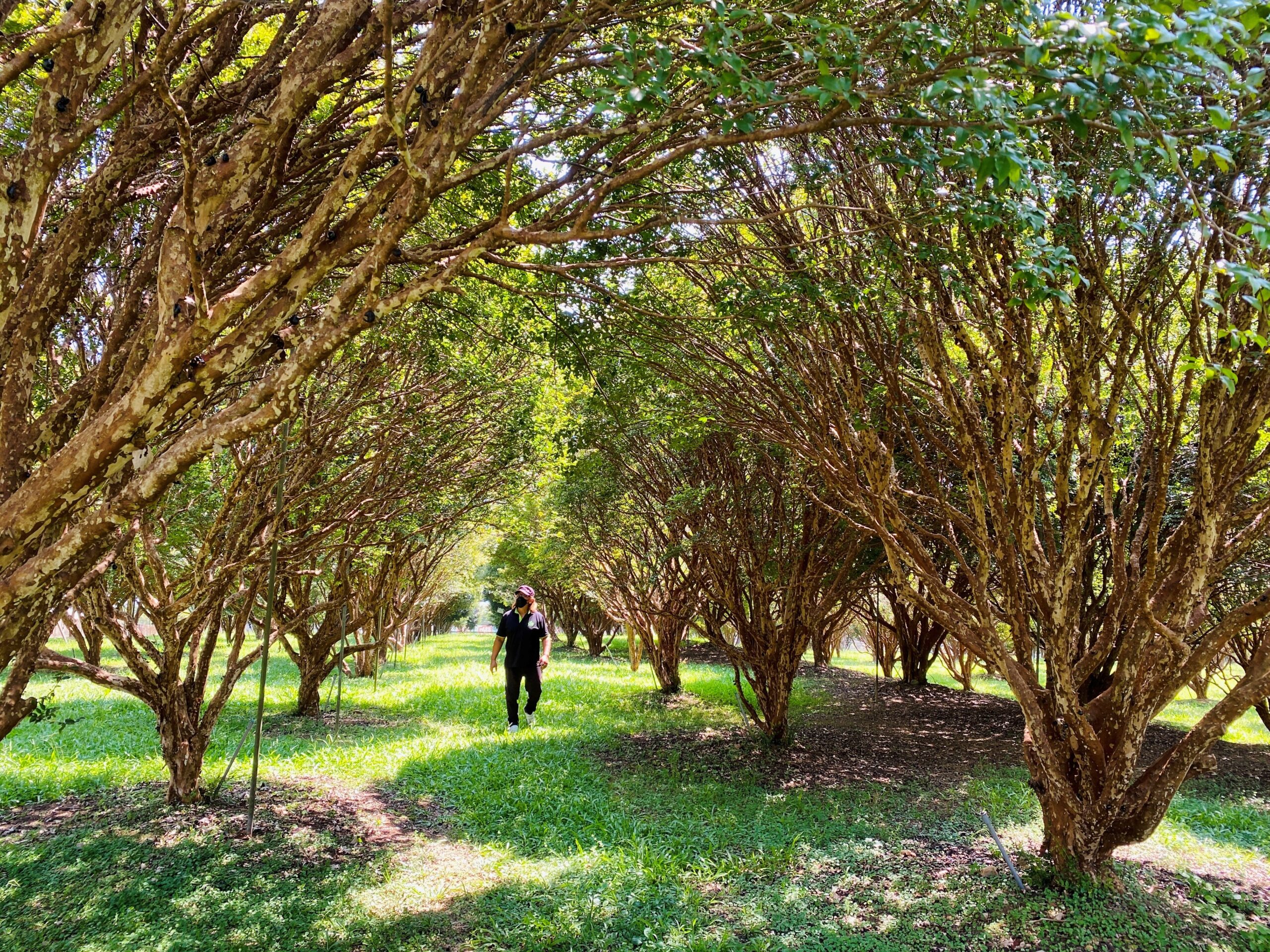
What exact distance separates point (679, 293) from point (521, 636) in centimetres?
495

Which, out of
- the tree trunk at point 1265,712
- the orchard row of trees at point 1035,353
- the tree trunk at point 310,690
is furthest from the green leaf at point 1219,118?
the tree trunk at point 1265,712

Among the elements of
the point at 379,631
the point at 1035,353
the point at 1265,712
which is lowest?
the point at 1265,712

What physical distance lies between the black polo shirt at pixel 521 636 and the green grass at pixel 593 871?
1.46 meters

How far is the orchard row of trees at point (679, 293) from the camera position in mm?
2455

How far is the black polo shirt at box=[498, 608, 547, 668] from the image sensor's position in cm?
941

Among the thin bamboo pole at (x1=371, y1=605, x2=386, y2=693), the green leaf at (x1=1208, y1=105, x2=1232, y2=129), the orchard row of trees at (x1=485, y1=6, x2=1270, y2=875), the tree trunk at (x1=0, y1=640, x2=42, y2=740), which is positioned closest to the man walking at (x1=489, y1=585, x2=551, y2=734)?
the orchard row of trees at (x1=485, y1=6, x2=1270, y2=875)

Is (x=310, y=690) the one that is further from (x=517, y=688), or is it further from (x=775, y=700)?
(x=775, y=700)

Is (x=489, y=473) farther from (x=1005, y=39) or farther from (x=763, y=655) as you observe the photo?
(x=1005, y=39)

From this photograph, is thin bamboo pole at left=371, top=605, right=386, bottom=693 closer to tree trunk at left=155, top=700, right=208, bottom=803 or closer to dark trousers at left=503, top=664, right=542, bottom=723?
dark trousers at left=503, top=664, right=542, bottom=723

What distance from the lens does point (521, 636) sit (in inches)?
374

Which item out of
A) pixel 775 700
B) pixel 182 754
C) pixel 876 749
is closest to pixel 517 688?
pixel 775 700

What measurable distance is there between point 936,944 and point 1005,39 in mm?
4350

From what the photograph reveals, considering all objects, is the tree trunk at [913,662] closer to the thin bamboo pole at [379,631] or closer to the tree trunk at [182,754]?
the thin bamboo pole at [379,631]

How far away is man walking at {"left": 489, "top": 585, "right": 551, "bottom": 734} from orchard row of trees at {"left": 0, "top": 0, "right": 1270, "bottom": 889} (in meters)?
2.21
